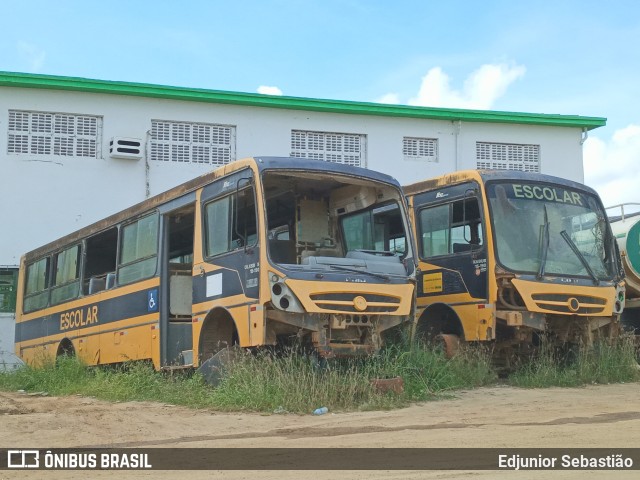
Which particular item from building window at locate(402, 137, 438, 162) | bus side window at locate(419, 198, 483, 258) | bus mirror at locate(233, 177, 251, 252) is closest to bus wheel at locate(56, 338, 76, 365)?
bus mirror at locate(233, 177, 251, 252)

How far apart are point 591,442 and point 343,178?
5.05 metres

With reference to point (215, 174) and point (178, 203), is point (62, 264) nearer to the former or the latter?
point (178, 203)

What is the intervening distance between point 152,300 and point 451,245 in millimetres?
4677

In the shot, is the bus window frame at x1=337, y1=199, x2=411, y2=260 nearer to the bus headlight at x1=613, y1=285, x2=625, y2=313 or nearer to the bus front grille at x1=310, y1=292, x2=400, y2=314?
the bus front grille at x1=310, y1=292, x2=400, y2=314

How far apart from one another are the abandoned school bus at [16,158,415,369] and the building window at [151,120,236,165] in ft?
23.6

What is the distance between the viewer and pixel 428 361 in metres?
10.9

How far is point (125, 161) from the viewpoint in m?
21.3

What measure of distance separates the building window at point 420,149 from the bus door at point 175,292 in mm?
12394

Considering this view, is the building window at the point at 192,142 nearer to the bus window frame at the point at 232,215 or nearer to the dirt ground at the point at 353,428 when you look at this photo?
the bus window frame at the point at 232,215

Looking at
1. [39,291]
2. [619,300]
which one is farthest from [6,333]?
[619,300]

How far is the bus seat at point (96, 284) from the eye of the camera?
47.3 ft

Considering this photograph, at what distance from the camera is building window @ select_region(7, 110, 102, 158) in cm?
2062

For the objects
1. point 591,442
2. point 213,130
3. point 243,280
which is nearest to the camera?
point 591,442

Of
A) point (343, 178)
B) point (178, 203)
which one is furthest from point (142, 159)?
point (343, 178)
